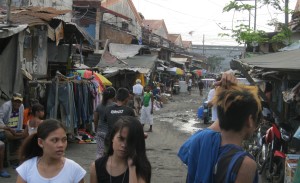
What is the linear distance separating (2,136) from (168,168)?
3.54 metres

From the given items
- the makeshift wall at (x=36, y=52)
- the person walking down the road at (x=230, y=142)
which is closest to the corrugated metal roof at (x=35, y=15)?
the makeshift wall at (x=36, y=52)

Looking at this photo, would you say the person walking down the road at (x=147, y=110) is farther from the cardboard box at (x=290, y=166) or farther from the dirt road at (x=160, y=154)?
the cardboard box at (x=290, y=166)

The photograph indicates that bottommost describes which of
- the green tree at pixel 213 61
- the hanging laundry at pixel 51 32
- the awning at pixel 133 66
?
the awning at pixel 133 66

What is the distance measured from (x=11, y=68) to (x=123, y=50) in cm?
2242

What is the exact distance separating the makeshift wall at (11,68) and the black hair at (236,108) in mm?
5655

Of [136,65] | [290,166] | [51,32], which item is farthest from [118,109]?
[136,65]

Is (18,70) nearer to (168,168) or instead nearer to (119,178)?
(168,168)

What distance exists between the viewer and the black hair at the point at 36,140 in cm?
338

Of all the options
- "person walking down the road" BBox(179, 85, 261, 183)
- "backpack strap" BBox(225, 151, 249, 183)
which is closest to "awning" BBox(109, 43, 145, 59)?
"person walking down the road" BBox(179, 85, 261, 183)

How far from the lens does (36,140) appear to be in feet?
11.3

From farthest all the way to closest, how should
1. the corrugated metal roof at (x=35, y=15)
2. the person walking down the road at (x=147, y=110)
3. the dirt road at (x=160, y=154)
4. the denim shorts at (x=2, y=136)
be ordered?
the person walking down the road at (x=147, y=110) → the corrugated metal roof at (x=35, y=15) → the dirt road at (x=160, y=154) → the denim shorts at (x=2, y=136)

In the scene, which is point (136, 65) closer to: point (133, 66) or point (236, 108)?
point (133, 66)

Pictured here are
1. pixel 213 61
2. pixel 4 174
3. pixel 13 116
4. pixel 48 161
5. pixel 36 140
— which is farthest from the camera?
pixel 213 61

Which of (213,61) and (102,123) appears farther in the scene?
(213,61)
